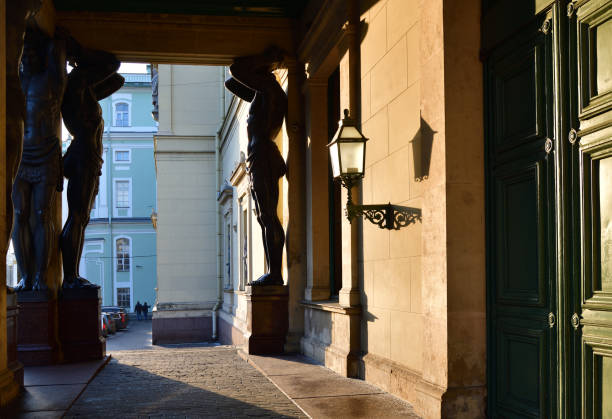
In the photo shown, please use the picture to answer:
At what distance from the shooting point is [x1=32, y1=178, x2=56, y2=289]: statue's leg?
9.52 metres

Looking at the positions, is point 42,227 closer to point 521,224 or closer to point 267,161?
point 267,161

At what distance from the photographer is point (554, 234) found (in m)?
4.29

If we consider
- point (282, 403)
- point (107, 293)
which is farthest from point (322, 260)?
point (107, 293)

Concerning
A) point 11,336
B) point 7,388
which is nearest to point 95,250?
point 11,336

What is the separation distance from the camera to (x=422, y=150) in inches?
226

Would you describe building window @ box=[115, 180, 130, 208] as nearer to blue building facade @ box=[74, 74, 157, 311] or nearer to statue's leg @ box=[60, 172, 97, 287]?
blue building facade @ box=[74, 74, 157, 311]

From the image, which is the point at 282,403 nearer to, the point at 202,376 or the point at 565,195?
the point at 202,376

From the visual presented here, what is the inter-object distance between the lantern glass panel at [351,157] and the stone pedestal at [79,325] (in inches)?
214

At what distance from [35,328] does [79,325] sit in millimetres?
735

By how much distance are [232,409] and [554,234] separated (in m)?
3.49

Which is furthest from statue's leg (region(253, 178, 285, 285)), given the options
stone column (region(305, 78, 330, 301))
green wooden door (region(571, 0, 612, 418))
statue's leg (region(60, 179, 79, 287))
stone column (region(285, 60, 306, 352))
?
green wooden door (region(571, 0, 612, 418))

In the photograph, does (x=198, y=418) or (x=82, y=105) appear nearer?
(x=198, y=418)

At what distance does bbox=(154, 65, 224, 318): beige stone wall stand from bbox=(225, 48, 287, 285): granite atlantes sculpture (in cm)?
1428

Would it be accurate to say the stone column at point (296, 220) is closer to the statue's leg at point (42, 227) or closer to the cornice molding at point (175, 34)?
the cornice molding at point (175, 34)
